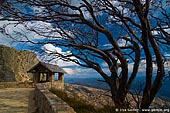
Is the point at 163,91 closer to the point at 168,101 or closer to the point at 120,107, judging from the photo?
the point at 168,101

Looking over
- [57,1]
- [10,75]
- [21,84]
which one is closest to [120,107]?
[57,1]

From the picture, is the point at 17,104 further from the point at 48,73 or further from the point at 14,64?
the point at 14,64

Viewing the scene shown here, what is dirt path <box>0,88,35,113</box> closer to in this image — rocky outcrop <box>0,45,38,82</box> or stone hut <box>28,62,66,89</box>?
stone hut <box>28,62,66,89</box>

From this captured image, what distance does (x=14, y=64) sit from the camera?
41.0 metres

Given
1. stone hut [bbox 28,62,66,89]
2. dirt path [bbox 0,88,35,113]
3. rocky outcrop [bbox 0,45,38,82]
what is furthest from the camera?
rocky outcrop [bbox 0,45,38,82]

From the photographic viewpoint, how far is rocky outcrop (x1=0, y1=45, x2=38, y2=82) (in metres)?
37.5

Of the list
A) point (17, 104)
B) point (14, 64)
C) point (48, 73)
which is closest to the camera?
point (17, 104)

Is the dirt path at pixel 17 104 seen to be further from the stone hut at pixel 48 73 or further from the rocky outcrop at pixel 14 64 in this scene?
the rocky outcrop at pixel 14 64

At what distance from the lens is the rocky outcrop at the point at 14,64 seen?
37469mm

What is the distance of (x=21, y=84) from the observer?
23.5m

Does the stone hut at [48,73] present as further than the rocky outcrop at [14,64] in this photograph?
No

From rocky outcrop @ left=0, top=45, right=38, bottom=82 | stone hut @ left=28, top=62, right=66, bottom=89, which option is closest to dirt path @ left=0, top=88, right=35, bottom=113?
stone hut @ left=28, top=62, right=66, bottom=89

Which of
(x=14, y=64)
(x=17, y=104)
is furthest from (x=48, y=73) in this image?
(x=14, y=64)

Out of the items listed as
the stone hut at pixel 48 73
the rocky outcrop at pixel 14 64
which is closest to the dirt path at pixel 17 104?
the stone hut at pixel 48 73
